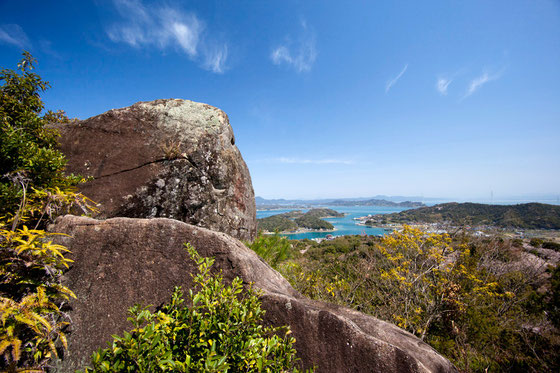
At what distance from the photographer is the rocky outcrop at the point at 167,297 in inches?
84.9

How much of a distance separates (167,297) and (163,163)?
3.21 m

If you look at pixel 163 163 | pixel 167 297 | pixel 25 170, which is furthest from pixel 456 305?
pixel 25 170

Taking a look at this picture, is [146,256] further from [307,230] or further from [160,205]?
[307,230]

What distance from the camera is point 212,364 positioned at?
1240 millimetres

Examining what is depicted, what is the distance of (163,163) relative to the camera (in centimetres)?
475

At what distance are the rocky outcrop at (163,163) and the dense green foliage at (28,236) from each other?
3.06 ft

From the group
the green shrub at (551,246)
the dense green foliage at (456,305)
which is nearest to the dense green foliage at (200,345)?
the dense green foliage at (456,305)

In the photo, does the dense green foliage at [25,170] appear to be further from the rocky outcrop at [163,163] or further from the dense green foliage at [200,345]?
the dense green foliage at [200,345]

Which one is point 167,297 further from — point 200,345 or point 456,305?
point 456,305

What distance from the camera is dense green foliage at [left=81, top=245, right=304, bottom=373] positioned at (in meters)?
1.25

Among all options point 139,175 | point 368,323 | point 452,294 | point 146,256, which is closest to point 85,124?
point 139,175

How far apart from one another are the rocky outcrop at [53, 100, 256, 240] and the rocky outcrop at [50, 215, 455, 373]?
5.51 feet

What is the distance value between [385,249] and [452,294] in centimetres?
219

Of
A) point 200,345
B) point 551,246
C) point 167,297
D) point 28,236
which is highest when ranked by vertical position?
point 28,236
